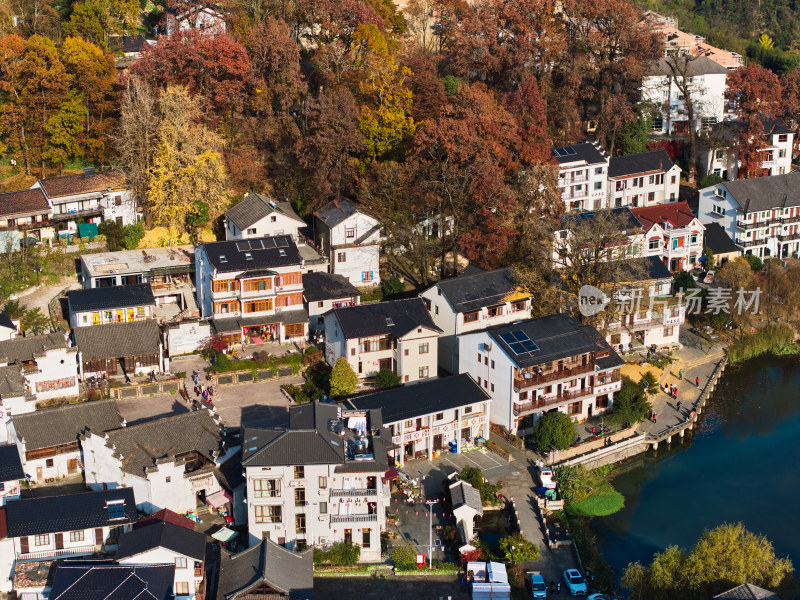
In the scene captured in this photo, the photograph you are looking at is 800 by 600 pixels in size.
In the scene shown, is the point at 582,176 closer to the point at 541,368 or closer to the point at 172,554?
the point at 541,368

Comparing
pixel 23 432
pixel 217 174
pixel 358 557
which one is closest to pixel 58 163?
pixel 217 174

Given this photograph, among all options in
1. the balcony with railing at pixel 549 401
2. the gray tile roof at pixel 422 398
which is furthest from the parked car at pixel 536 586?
the balcony with railing at pixel 549 401

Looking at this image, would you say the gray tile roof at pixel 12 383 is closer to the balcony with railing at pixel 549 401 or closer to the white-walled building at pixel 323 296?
the white-walled building at pixel 323 296

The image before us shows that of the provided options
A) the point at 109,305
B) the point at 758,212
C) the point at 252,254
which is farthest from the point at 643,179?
the point at 109,305

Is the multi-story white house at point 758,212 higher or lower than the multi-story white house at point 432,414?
higher

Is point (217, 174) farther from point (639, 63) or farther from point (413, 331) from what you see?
point (639, 63)
